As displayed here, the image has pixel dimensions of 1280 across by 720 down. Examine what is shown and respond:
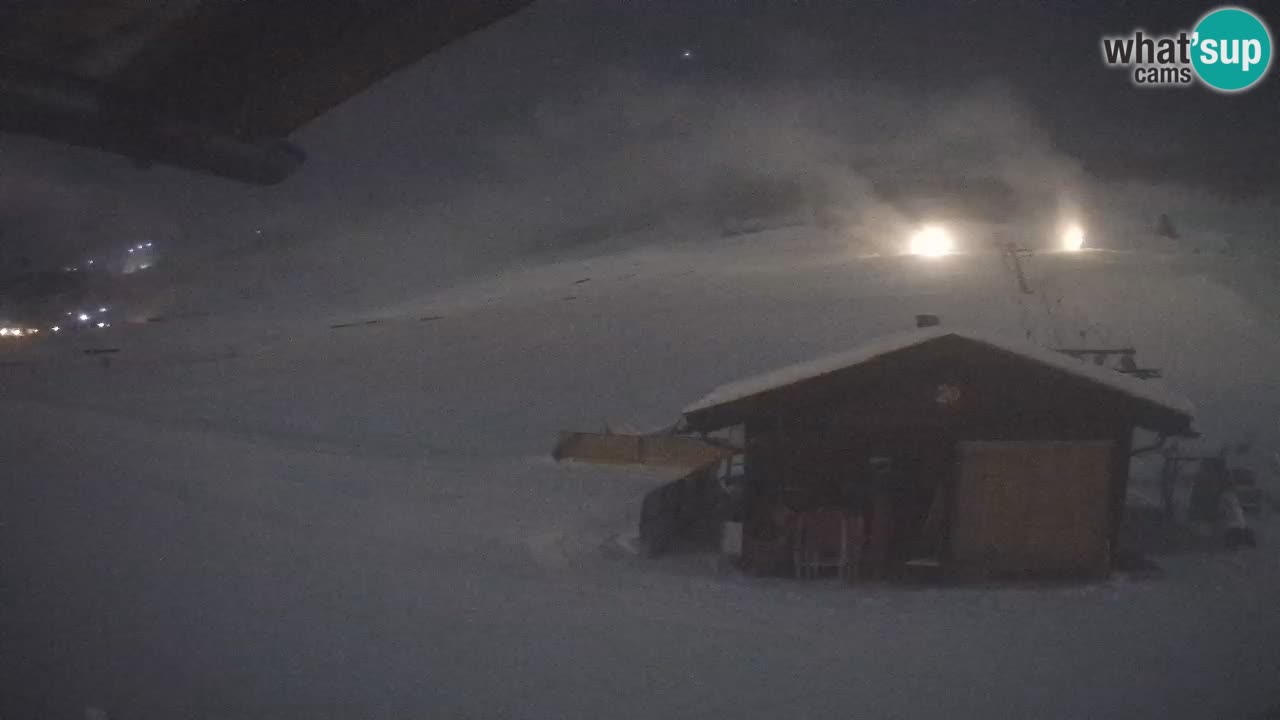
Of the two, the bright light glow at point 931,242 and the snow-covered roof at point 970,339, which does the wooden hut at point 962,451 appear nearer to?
the snow-covered roof at point 970,339

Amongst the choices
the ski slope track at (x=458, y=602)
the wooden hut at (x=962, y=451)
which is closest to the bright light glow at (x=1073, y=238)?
the ski slope track at (x=458, y=602)

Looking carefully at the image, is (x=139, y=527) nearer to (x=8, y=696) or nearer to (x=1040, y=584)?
(x=8, y=696)

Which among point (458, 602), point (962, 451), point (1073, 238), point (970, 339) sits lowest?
point (458, 602)

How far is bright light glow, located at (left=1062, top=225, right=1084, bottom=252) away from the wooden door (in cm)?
5164

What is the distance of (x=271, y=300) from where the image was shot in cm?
5575

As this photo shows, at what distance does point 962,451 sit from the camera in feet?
36.7

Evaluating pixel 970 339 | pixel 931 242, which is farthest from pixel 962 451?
pixel 931 242

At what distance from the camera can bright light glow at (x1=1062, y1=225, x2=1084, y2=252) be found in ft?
193

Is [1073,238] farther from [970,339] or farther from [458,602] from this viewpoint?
[458,602]

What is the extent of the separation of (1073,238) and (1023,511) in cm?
6130

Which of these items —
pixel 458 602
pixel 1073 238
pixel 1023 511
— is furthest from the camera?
pixel 1073 238

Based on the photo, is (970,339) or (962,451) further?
(962,451)

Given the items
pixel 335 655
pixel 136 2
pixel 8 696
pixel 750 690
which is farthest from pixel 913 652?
pixel 136 2

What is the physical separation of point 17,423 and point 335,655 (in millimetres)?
10642
